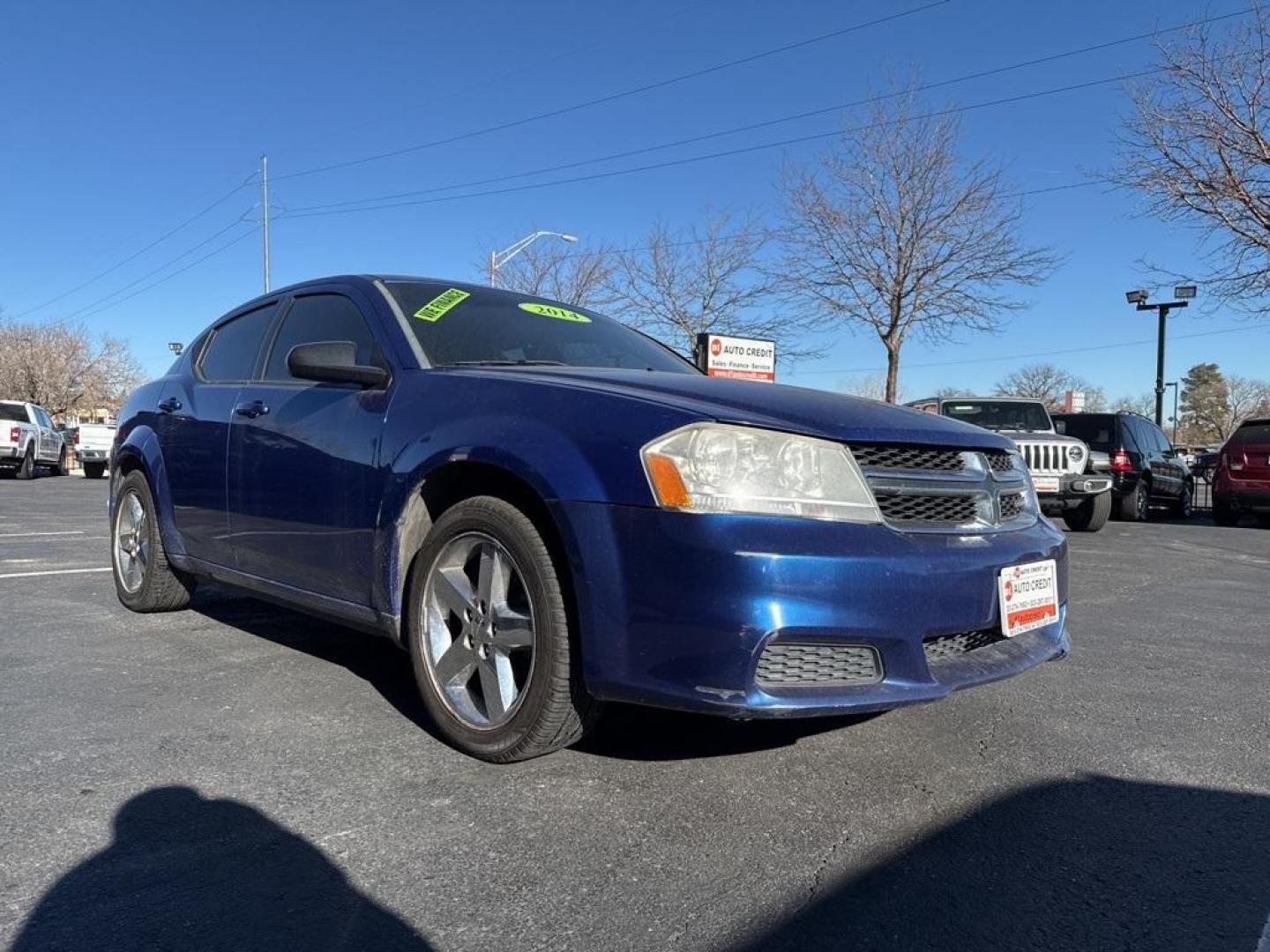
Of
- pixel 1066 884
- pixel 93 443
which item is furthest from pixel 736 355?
pixel 93 443

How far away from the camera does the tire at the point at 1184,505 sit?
16078 mm

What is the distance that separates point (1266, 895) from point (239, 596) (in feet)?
17.7

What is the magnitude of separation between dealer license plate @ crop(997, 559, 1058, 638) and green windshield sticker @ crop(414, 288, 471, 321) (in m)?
2.31

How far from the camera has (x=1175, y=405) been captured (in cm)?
7725

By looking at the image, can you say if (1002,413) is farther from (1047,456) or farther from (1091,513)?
(1091,513)

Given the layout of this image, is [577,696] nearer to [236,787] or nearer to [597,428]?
[597,428]

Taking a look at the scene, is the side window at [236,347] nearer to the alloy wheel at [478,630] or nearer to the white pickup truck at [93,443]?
the alloy wheel at [478,630]

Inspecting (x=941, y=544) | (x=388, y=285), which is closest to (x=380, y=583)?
(x=388, y=285)

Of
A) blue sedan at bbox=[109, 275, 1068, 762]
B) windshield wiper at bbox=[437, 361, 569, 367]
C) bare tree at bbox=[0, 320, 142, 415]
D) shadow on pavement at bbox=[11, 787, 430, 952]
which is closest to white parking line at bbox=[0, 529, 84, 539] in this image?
blue sedan at bbox=[109, 275, 1068, 762]

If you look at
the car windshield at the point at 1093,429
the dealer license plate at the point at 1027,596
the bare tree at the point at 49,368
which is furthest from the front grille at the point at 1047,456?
the bare tree at the point at 49,368

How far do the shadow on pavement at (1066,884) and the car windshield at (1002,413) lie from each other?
32.8 feet

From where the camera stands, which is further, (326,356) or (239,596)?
(239,596)

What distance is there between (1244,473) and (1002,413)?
14.2 ft

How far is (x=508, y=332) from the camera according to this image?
3861mm
